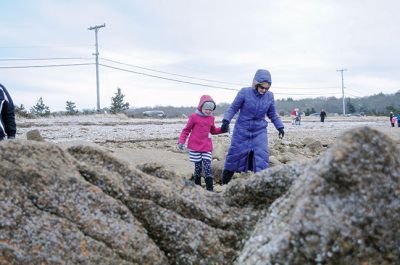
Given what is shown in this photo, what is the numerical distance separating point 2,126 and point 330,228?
4.60 m

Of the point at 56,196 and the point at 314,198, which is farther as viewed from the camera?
the point at 56,196

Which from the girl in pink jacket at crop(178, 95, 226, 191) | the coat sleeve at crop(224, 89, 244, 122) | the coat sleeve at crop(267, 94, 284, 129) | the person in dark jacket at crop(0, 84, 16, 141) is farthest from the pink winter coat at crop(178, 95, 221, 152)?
the person in dark jacket at crop(0, 84, 16, 141)

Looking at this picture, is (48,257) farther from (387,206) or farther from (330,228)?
(387,206)

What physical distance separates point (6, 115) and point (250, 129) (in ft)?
10.7

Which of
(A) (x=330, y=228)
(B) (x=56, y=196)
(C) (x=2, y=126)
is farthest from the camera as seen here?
(C) (x=2, y=126)

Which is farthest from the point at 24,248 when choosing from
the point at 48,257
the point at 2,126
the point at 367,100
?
the point at 367,100

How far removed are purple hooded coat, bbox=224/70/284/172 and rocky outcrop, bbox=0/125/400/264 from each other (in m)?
3.62

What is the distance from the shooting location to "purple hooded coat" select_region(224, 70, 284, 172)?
7.16 metres

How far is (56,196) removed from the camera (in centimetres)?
304

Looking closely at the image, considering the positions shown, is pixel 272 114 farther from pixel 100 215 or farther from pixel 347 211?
pixel 347 211

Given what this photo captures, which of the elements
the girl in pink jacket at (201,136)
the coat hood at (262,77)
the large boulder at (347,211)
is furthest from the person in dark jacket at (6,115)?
the large boulder at (347,211)

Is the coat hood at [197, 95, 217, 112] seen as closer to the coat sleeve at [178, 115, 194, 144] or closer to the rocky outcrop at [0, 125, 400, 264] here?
the coat sleeve at [178, 115, 194, 144]

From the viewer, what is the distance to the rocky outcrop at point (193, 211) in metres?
2.59

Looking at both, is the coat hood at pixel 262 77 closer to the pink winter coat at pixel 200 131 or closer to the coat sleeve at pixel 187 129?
the pink winter coat at pixel 200 131
